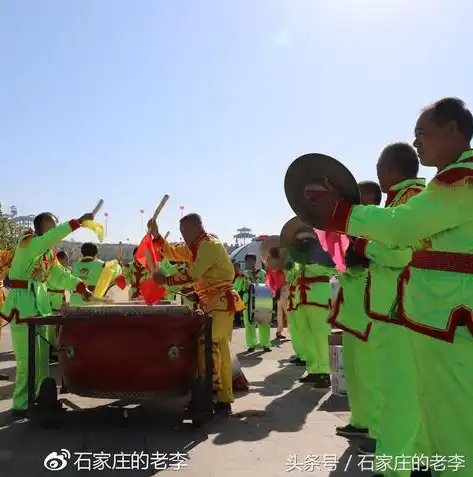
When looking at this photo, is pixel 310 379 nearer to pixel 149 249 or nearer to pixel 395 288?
pixel 149 249

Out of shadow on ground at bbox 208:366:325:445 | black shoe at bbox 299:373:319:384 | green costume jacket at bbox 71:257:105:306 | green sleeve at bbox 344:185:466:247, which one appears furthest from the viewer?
green costume jacket at bbox 71:257:105:306

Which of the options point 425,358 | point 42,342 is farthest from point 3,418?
point 425,358

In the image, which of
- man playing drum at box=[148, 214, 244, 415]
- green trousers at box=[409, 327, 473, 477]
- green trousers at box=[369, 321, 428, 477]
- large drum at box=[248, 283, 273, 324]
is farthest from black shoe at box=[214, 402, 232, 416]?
large drum at box=[248, 283, 273, 324]

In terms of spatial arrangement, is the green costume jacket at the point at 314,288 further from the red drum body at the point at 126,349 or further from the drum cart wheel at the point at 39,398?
the drum cart wheel at the point at 39,398

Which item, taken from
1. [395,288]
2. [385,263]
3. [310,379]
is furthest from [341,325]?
[310,379]

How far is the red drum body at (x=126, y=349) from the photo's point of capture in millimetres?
4910

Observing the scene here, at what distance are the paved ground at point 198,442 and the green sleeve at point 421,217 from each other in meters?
2.10

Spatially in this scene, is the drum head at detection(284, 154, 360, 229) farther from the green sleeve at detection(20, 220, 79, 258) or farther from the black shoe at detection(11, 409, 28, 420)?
the black shoe at detection(11, 409, 28, 420)

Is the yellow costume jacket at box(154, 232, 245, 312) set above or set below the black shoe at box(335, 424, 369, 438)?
above

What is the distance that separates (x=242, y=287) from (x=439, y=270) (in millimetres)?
8920

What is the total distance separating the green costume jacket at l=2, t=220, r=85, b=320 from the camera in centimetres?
537

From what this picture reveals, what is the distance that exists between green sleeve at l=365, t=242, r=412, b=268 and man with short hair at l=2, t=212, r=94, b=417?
278 cm

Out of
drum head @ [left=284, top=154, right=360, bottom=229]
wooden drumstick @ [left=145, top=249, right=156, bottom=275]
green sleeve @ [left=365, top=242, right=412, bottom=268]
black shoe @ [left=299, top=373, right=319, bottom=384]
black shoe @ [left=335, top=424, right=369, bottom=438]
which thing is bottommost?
black shoe @ [left=299, top=373, right=319, bottom=384]

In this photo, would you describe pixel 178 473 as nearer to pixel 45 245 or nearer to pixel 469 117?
pixel 45 245
